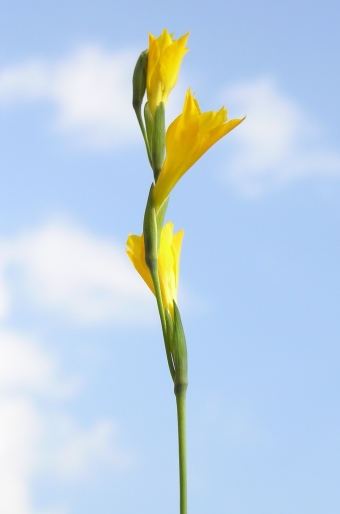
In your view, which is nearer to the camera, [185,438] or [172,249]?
[185,438]

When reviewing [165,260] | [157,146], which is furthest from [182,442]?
[157,146]

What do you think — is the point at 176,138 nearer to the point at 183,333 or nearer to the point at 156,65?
the point at 156,65

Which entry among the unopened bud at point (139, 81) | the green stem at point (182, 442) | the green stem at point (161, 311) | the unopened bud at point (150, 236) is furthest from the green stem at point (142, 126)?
the green stem at point (182, 442)

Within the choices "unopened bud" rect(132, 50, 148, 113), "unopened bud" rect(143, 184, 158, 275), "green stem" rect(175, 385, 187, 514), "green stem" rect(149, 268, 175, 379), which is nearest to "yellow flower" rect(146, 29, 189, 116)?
"unopened bud" rect(132, 50, 148, 113)

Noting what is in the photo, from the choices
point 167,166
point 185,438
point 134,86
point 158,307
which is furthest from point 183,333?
point 134,86

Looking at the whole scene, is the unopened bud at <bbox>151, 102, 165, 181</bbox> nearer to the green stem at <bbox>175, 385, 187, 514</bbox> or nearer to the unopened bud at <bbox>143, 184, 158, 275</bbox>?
the unopened bud at <bbox>143, 184, 158, 275</bbox>

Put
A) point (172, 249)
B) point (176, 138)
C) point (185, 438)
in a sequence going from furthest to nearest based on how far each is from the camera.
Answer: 1. point (172, 249)
2. point (176, 138)
3. point (185, 438)
